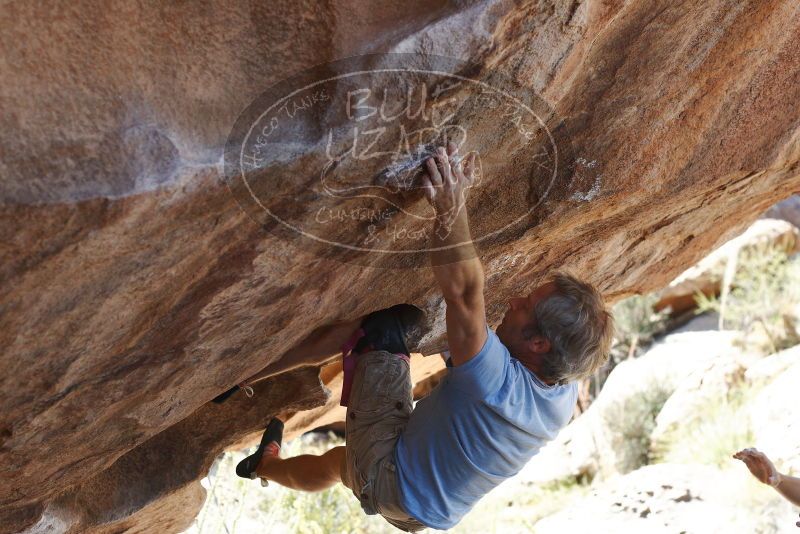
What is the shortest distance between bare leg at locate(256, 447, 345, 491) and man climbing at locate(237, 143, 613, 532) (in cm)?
38

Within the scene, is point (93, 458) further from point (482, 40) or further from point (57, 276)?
point (482, 40)

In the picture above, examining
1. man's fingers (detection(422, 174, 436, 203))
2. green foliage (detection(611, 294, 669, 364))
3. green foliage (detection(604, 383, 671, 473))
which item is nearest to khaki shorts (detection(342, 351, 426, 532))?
man's fingers (detection(422, 174, 436, 203))

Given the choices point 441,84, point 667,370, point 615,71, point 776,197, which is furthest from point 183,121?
point 667,370

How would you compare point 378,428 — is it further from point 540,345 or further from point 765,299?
point 765,299

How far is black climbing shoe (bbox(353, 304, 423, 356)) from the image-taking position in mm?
3080

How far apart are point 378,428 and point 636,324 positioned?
943 cm

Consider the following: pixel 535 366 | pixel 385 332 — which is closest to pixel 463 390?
pixel 535 366

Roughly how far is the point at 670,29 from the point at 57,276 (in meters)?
1.75

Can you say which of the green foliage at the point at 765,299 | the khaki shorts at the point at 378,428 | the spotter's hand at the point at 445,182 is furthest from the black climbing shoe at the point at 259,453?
the green foliage at the point at 765,299

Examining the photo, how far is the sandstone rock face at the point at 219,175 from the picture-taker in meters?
1.83

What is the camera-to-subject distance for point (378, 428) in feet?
9.47

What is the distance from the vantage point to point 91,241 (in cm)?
188

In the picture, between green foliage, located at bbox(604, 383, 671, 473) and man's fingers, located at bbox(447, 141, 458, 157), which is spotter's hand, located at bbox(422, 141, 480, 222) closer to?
man's fingers, located at bbox(447, 141, 458, 157)

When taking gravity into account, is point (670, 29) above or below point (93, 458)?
above
